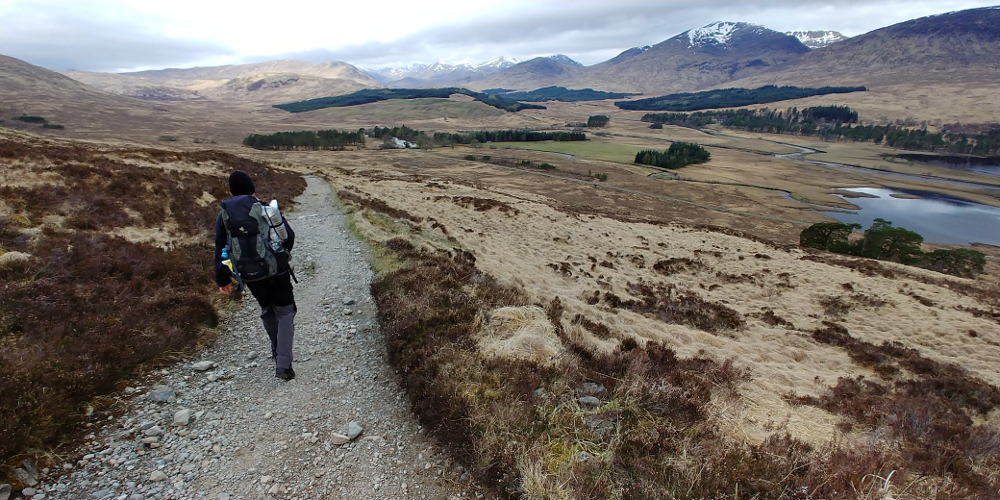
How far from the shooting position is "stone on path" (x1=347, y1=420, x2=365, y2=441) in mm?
5716

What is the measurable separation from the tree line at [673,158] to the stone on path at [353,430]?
Answer: 12280cm

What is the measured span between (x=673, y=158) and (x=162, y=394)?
417ft

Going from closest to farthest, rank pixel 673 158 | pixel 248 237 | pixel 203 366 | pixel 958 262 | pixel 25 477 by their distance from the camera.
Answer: pixel 25 477 → pixel 248 237 → pixel 203 366 → pixel 958 262 → pixel 673 158

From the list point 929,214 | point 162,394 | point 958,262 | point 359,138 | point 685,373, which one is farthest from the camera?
point 359,138

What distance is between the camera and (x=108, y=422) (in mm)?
5516

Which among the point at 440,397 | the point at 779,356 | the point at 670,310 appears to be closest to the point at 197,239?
the point at 440,397

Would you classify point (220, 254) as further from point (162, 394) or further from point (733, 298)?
point (733, 298)

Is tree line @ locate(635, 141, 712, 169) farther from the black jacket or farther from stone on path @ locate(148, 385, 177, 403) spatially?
stone on path @ locate(148, 385, 177, 403)

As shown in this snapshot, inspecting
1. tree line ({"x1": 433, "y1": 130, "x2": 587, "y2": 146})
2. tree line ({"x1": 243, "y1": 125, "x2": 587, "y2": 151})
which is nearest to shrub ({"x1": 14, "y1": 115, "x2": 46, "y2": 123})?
tree line ({"x1": 243, "y1": 125, "x2": 587, "y2": 151})

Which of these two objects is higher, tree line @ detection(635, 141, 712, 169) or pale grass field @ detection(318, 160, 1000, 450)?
tree line @ detection(635, 141, 712, 169)

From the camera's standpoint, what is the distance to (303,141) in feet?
439

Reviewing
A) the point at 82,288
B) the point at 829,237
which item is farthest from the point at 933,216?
the point at 82,288

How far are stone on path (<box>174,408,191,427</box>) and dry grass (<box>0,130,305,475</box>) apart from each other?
92 centimetres

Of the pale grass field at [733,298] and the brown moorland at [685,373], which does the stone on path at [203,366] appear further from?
the pale grass field at [733,298]
